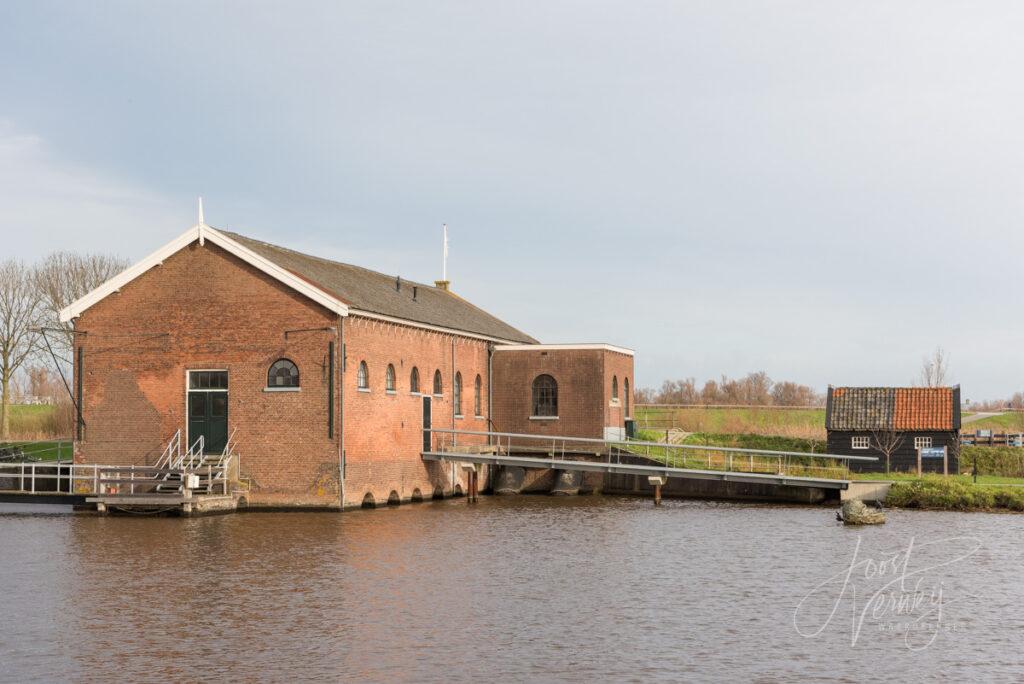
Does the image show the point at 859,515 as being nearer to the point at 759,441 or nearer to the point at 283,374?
the point at 283,374

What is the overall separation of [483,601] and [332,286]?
698 inches

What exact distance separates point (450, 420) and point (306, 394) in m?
8.89

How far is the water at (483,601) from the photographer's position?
540 inches

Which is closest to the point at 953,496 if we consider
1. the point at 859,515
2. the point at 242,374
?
the point at 859,515

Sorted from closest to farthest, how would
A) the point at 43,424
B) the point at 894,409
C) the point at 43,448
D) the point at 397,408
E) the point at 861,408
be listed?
the point at 397,408, the point at 894,409, the point at 861,408, the point at 43,448, the point at 43,424

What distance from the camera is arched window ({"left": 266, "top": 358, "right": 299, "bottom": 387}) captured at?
3149 centimetres

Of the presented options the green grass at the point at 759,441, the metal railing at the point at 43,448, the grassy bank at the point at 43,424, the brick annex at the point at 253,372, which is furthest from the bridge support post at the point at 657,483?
the grassy bank at the point at 43,424

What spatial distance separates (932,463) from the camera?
42.3m

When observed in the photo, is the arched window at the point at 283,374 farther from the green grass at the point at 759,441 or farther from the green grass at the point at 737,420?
the green grass at the point at 737,420

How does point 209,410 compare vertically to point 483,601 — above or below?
above

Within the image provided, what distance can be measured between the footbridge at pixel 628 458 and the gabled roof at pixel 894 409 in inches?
69.8

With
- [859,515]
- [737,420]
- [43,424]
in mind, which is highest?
[737,420]

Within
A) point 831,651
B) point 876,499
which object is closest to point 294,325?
point 876,499

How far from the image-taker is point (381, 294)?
38.0 metres
